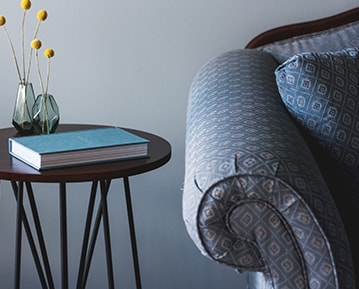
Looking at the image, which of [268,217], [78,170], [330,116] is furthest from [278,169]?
[78,170]

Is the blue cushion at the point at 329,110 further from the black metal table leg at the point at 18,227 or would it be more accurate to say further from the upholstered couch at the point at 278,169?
the black metal table leg at the point at 18,227

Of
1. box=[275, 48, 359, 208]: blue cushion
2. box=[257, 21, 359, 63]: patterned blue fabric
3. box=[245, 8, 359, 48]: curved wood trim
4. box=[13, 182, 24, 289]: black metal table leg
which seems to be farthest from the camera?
box=[245, 8, 359, 48]: curved wood trim

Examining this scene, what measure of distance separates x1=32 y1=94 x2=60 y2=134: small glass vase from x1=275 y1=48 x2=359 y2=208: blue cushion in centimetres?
55

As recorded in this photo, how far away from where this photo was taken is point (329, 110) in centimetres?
141

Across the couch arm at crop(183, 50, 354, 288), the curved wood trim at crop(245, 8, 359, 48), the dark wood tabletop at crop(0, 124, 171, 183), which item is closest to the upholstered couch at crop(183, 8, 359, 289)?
the couch arm at crop(183, 50, 354, 288)

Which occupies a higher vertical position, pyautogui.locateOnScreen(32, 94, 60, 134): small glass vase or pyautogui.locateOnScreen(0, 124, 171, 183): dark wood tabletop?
pyautogui.locateOnScreen(32, 94, 60, 134): small glass vase

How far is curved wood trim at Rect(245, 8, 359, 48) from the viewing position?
78.4 inches

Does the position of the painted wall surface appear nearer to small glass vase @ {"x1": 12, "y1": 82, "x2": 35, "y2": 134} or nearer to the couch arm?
small glass vase @ {"x1": 12, "y1": 82, "x2": 35, "y2": 134}

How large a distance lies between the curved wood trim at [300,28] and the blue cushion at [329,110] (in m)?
0.55

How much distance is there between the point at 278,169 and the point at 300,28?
3.24ft

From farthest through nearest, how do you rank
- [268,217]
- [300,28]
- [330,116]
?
[300,28], [330,116], [268,217]

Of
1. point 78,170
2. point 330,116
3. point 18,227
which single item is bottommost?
point 18,227

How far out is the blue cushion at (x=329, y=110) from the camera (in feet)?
4.62

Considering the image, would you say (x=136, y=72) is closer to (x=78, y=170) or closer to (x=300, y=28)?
(x=300, y=28)
